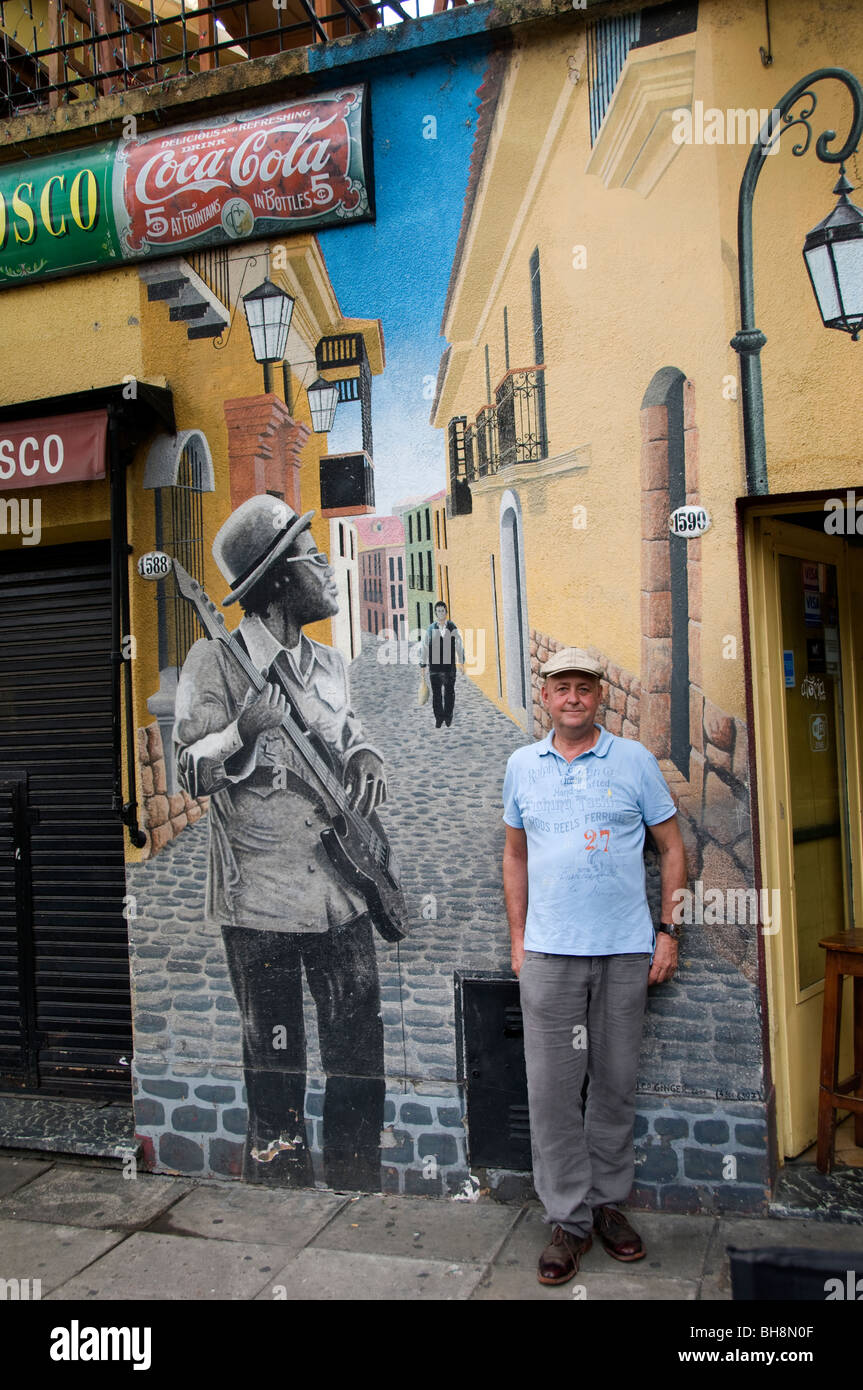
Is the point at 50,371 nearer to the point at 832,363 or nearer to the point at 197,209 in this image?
the point at 197,209

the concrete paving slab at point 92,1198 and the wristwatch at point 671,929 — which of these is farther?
the concrete paving slab at point 92,1198

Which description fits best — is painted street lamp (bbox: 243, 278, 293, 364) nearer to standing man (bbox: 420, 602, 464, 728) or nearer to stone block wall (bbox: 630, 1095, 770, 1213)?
standing man (bbox: 420, 602, 464, 728)

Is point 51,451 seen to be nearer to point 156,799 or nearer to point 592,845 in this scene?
point 156,799

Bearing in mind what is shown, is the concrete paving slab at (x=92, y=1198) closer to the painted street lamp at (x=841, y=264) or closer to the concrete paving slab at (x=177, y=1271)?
the concrete paving slab at (x=177, y=1271)

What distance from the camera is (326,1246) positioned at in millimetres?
4109

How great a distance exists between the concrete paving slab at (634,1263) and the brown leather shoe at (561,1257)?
3cm

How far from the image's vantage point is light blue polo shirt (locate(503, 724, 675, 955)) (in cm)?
387

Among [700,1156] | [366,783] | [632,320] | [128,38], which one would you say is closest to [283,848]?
[366,783]

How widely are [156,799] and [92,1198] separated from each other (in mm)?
1797

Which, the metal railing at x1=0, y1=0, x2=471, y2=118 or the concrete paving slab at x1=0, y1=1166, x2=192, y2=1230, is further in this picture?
the metal railing at x1=0, y1=0, x2=471, y2=118

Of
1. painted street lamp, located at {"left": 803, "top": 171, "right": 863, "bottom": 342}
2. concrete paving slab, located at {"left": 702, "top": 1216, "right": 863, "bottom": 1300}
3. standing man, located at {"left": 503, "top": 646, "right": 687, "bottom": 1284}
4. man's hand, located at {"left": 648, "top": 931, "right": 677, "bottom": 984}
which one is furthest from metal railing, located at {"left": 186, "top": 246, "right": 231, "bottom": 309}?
concrete paving slab, located at {"left": 702, "top": 1216, "right": 863, "bottom": 1300}

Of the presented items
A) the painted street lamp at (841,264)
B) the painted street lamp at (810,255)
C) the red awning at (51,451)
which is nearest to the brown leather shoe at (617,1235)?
the painted street lamp at (810,255)

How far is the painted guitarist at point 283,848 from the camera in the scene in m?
4.64

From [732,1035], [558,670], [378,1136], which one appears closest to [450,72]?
[558,670]
